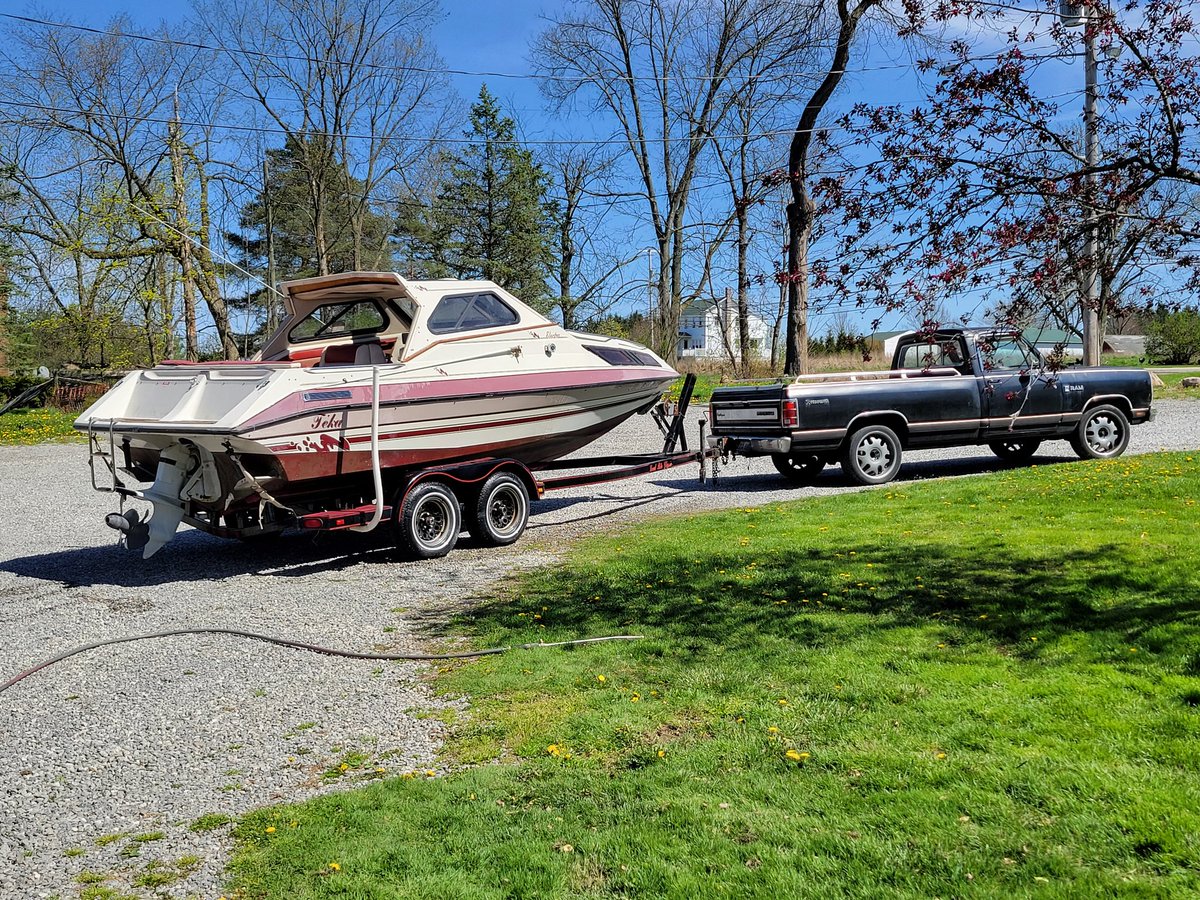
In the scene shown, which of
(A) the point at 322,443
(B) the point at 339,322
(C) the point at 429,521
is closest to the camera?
(A) the point at 322,443

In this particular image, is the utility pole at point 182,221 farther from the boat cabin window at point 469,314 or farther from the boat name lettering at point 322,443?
the boat name lettering at point 322,443

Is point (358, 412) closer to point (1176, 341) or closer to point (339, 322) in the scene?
point (339, 322)

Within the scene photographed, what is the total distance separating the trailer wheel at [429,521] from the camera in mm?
10031

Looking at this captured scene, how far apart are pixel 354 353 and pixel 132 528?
116 inches

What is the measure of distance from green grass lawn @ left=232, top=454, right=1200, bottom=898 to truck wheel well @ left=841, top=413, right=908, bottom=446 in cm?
544

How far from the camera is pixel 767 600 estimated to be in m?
7.54

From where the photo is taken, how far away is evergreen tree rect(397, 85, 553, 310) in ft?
140

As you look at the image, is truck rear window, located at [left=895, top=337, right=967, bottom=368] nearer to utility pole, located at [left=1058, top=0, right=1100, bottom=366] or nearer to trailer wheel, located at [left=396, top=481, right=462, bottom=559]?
trailer wheel, located at [left=396, top=481, right=462, bottom=559]

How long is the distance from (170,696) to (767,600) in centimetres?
401

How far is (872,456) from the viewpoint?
14.2 metres

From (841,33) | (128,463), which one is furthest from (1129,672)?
(841,33)

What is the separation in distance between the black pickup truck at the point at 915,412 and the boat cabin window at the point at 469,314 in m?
3.85

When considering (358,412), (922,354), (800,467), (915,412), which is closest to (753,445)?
(800,467)

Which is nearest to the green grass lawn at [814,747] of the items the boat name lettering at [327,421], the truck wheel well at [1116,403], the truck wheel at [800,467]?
the boat name lettering at [327,421]
